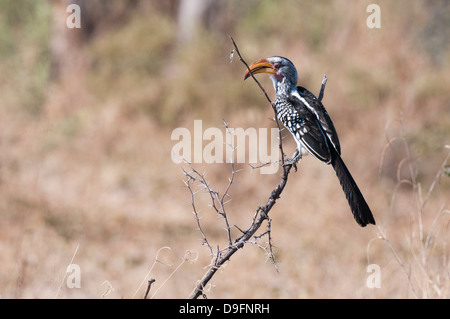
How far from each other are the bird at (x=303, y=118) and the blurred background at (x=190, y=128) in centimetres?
162

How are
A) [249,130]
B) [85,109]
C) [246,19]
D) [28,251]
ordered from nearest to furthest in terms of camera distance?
[28,251]
[249,130]
[85,109]
[246,19]

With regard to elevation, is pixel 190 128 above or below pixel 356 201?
above

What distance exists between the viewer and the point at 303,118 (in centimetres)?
282

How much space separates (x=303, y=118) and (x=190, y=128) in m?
4.35

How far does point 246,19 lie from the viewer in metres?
8.38

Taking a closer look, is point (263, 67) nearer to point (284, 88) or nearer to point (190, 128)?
point (284, 88)

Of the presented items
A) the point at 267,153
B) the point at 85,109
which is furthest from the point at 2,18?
the point at 267,153

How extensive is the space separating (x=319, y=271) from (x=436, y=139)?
6.85ft

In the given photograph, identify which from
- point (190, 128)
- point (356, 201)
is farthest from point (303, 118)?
point (190, 128)

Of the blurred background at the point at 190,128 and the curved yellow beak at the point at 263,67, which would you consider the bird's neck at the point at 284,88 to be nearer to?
the curved yellow beak at the point at 263,67

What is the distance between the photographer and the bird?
2.68 metres
